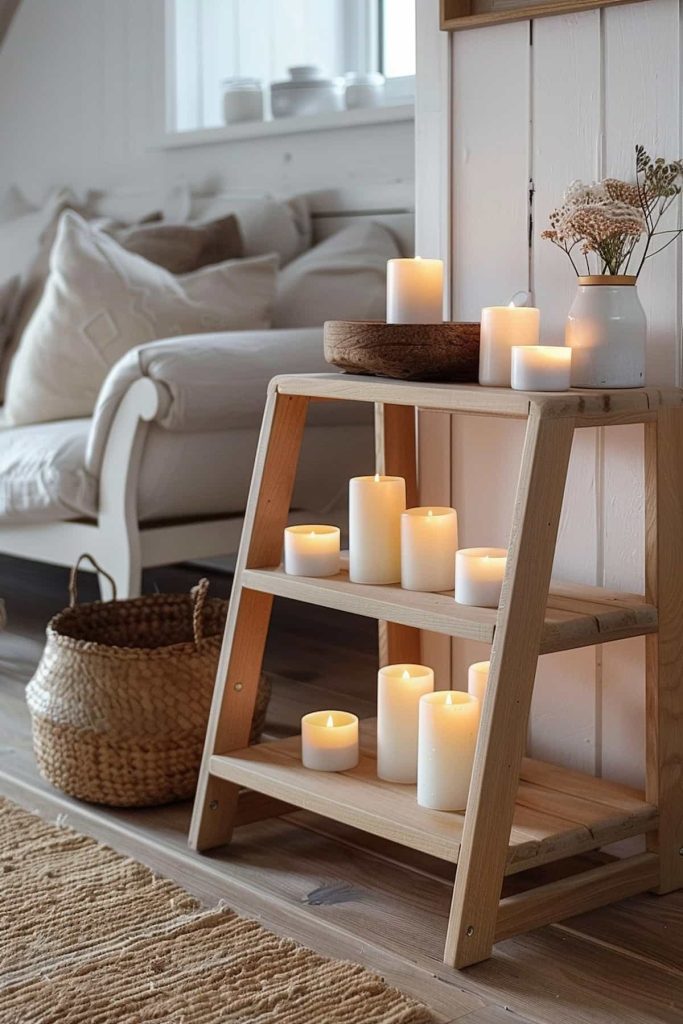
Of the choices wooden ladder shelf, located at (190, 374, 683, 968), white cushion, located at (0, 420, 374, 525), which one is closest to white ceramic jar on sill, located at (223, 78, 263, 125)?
white cushion, located at (0, 420, 374, 525)

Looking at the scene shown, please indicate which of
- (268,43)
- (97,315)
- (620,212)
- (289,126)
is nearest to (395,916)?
(620,212)

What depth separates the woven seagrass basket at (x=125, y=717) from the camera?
1.94m

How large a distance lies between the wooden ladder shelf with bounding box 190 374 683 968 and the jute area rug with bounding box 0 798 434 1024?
0.14 m

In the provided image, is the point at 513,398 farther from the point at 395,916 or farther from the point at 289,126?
the point at 289,126

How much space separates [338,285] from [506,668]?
68.7 inches

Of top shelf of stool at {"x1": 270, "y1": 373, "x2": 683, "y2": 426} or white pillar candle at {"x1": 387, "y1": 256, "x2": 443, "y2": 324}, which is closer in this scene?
top shelf of stool at {"x1": 270, "y1": 373, "x2": 683, "y2": 426}

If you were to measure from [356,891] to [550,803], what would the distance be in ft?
0.84

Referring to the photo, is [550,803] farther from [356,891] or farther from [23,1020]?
[23,1020]

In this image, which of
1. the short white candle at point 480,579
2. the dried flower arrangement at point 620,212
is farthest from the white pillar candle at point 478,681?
the dried flower arrangement at point 620,212

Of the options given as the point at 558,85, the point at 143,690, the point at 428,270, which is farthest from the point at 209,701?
the point at 558,85

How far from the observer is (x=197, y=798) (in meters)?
1.81

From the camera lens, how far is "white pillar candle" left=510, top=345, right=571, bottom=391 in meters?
1.52

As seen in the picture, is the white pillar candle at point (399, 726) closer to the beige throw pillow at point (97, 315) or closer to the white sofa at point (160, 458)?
the white sofa at point (160, 458)

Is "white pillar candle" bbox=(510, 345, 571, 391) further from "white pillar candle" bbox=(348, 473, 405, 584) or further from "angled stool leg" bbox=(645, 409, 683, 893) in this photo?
"white pillar candle" bbox=(348, 473, 405, 584)
